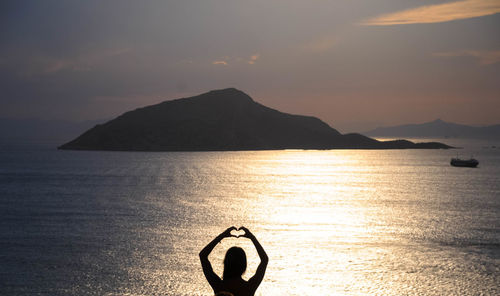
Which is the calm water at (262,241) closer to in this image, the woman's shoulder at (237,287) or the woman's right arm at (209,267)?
the woman's right arm at (209,267)

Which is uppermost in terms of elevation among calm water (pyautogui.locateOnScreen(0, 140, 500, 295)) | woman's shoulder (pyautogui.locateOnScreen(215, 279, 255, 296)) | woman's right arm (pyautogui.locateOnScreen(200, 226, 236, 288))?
woman's right arm (pyautogui.locateOnScreen(200, 226, 236, 288))

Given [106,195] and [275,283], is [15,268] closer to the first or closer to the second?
[275,283]

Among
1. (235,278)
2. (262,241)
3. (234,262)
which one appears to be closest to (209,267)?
(235,278)

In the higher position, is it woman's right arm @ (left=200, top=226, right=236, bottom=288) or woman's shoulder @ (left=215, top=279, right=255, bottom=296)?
woman's right arm @ (left=200, top=226, right=236, bottom=288)

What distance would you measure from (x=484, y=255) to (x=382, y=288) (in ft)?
42.2

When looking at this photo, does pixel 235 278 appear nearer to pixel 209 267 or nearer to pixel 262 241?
pixel 209 267

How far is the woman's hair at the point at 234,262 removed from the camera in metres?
6.71

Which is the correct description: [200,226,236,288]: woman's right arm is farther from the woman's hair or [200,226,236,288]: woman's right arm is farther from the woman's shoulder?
the woman's hair

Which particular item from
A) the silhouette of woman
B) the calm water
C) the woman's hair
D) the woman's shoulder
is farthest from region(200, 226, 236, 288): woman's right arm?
the calm water

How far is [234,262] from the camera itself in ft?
22.2

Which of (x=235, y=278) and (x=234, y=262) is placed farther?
(x=235, y=278)

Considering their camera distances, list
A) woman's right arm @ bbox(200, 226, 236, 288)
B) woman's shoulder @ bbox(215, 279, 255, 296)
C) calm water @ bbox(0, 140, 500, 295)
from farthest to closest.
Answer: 1. calm water @ bbox(0, 140, 500, 295)
2. woman's right arm @ bbox(200, 226, 236, 288)
3. woman's shoulder @ bbox(215, 279, 255, 296)

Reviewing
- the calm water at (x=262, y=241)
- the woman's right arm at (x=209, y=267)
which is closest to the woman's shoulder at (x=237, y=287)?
the woman's right arm at (x=209, y=267)

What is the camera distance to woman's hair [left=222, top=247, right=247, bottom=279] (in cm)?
671
